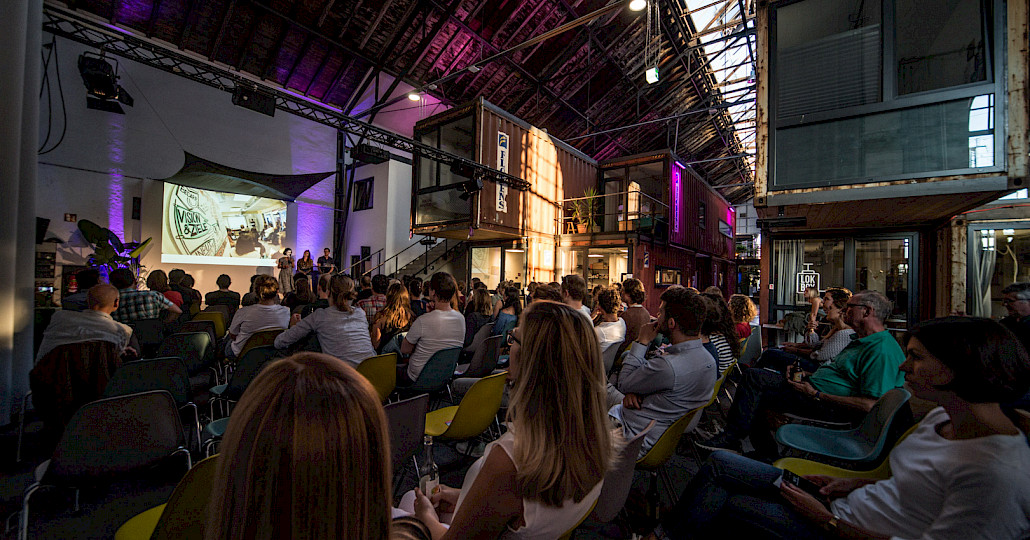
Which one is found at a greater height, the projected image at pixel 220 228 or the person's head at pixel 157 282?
the projected image at pixel 220 228

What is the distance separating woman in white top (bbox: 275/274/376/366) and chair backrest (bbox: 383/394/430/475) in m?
1.50

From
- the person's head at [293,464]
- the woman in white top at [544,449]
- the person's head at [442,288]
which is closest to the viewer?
the person's head at [293,464]

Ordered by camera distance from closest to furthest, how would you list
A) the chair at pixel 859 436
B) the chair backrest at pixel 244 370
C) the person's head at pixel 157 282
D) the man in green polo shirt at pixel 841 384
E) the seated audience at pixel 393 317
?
the chair at pixel 859 436
the man in green polo shirt at pixel 841 384
the chair backrest at pixel 244 370
the seated audience at pixel 393 317
the person's head at pixel 157 282

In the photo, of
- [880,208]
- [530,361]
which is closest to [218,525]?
[530,361]

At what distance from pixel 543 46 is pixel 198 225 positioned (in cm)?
1128

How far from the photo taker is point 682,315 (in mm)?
2363

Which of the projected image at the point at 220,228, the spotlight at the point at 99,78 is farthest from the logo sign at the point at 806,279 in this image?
the projected image at the point at 220,228

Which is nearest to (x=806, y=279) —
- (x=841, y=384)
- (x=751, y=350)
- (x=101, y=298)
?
(x=751, y=350)

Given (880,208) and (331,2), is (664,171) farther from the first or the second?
(331,2)

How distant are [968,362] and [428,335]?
327 cm

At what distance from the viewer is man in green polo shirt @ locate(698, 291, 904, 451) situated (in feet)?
9.06

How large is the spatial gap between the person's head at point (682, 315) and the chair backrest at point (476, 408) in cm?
110

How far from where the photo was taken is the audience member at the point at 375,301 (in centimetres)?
522

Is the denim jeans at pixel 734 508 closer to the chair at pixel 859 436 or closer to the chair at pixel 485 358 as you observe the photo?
the chair at pixel 859 436
